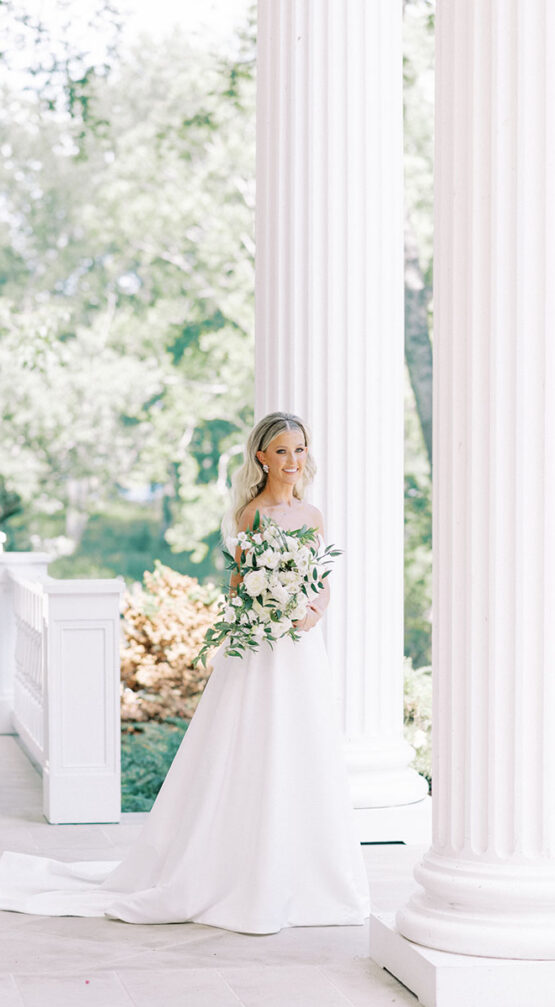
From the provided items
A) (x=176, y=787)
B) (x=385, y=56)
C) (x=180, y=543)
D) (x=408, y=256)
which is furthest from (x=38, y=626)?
(x=180, y=543)

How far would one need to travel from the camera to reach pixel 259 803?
7.02 metres

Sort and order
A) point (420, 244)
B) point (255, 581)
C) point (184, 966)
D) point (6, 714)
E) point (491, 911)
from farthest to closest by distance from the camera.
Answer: point (420, 244) < point (6, 714) < point (255, 581) < point (184, 966) < point (491, 911)

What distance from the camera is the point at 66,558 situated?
3441 centimetres

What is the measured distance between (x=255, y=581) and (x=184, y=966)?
180cm

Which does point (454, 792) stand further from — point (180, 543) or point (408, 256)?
point (180, 543)

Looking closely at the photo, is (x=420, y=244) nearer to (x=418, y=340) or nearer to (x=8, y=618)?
(x=418, y=340)

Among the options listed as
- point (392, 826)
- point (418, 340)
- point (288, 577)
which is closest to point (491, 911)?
point (288, 577)

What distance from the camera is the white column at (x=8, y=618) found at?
14.0m

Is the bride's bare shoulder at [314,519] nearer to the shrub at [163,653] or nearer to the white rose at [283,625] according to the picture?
the white rose at [283,625]

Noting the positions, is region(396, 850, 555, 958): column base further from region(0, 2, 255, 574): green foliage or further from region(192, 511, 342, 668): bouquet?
region(0, 2, 255, 574): green foliage

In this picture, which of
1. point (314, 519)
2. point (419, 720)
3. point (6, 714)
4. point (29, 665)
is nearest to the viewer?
point (314, 519)

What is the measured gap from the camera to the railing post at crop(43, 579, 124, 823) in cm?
1005

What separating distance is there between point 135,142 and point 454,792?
88.7 ft

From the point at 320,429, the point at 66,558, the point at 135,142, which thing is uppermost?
the point at 135,142
